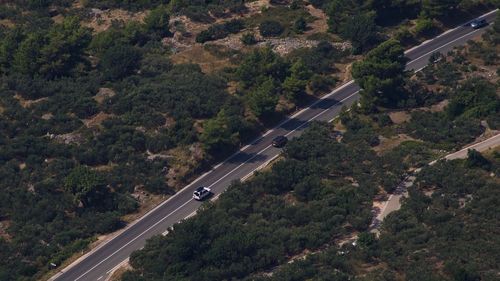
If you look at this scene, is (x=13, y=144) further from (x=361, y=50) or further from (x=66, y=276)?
(x=361, y=50)

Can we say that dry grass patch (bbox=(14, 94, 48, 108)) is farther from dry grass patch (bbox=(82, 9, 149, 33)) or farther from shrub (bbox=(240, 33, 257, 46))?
shrub (bbox=(240, 33, 257, 46))

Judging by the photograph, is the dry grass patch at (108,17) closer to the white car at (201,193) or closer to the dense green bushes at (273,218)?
the dense green bushes at (273,218)

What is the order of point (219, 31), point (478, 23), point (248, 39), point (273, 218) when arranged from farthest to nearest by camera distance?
point (219, 31), point (478, 23), point (248, 39), point (273, 218)

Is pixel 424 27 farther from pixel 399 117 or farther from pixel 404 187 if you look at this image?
pixel 404 187

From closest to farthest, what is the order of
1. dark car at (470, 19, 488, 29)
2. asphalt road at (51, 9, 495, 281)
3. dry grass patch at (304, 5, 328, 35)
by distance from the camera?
1. asphalt road at (51, 9, 495, 281)
2. dark car at (470, 19, 488, 29)
3. dry grass patch at (304, 5, 328, 35)

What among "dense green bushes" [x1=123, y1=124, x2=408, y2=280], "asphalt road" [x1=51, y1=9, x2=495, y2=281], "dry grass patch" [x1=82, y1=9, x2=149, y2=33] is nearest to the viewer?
"dense green bushes" [x1=123, y1=124, x2=408, y2=280]

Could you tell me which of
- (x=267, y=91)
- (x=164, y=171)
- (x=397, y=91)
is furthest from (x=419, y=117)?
(x=164, y=171)

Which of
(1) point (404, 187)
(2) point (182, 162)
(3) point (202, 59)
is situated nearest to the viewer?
(1) point (404, 187)

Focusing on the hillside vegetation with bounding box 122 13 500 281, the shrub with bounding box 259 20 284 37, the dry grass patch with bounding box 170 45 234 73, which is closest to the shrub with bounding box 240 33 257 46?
the shrub with bounding box 259 20 284 37

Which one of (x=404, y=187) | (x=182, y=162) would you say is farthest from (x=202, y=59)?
(x=404, y=187)
